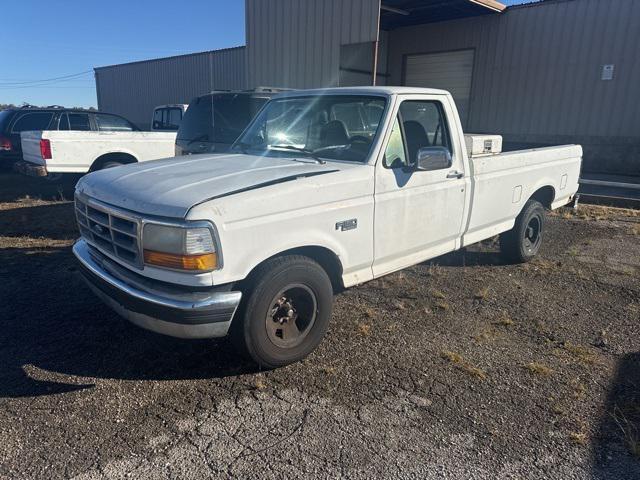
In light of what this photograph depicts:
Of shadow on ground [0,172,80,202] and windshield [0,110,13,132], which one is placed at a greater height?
windshield [0,110,13,132]

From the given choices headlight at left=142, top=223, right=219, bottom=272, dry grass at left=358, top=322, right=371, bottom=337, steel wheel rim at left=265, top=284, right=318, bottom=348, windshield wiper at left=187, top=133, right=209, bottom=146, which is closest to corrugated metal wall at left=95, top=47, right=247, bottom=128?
windshield wiper at left=187, top=133, right=209, bottom=146

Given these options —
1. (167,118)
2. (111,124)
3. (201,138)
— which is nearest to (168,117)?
(167,118)

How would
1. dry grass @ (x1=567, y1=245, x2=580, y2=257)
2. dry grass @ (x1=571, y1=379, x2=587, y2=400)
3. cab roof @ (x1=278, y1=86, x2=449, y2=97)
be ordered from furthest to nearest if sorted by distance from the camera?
dry grass @ (x1=567, y1=245, x2=580, y2=257) < cab roof @ (x1=278, y1=86, x2=449, y2=97) < dry grass @ (x1=571, y1=379, x2=587, y2=400)

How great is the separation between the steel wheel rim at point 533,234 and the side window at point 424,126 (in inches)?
82.2

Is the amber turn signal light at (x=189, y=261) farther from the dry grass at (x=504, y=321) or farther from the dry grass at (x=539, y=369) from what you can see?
the dry grass at (x=504, y=321)

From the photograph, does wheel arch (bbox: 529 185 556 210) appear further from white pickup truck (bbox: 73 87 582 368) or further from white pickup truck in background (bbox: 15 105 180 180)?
white pickup truck in background (bbox: 15 105 180 180)

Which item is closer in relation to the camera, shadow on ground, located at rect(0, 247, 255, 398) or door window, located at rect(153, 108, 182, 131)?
shadow on ground, located at rect(0, 247, 255, 398)

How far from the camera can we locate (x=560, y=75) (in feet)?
43.4

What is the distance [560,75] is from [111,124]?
38.4 feet

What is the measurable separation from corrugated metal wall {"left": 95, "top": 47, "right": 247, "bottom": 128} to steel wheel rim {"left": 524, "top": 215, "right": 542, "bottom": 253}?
57.2 ft

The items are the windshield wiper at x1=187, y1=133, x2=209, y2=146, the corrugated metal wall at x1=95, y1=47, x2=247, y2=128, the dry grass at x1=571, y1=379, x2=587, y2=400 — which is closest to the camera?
the dry grass at x1=571, y1=379, x2=587, y2=400


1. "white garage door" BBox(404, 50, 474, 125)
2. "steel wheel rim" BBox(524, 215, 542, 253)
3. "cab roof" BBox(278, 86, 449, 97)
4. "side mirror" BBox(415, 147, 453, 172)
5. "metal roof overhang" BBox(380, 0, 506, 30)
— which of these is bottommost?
"steel wheel rim" BBox(524, 215, 542, 253)

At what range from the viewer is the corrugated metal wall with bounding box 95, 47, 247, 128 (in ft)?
73.7

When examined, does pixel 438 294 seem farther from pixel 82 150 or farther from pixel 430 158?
pixel 82 150
